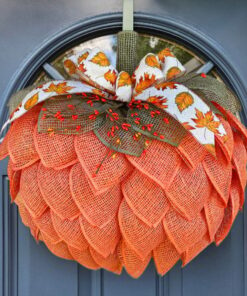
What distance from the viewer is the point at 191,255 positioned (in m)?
0.53

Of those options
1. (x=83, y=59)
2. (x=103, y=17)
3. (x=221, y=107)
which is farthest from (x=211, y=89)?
(x=103, y=17)

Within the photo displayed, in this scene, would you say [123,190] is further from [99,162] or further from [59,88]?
[59,88]

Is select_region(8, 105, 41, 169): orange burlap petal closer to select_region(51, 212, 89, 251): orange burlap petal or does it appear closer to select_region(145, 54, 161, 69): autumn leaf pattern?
select_region(51, 212, 89, 251): orange burlap petal

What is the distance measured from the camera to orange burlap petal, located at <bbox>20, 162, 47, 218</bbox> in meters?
0.48

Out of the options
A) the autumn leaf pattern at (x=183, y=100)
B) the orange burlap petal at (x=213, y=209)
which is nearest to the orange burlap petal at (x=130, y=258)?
the orange burlap petal at (x=213, y=209)

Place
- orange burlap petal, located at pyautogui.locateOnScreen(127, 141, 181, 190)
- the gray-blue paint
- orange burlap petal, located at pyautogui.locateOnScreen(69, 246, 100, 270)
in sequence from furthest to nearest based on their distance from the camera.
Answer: the gray-blue paint < orange burlap petal, located at pyautogui.locateOnScreen(69, 246, 100, 270) < orange burlap petal, located at pyautogui.locateOnScreen(127, 141, 181, 190)

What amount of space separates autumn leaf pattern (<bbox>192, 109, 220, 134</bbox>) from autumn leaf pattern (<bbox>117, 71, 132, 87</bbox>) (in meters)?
0.12

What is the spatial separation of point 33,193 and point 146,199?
157 millimetres

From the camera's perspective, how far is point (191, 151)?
1.47 feet

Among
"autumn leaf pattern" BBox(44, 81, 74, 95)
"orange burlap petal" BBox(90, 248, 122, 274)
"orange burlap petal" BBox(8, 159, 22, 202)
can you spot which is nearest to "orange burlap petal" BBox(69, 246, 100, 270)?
"orange burlap petal" BBox(90, 248, 122, 274)

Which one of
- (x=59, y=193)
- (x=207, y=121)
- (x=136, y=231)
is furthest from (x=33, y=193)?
(x=207, y=121)

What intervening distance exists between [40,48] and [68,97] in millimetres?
296

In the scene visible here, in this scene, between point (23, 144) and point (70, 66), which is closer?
point (23, 144)

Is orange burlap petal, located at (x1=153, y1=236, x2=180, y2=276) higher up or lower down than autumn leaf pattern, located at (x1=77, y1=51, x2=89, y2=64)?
lower down
